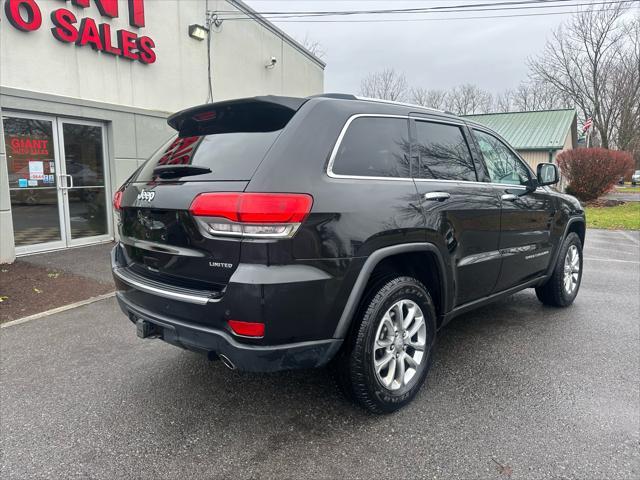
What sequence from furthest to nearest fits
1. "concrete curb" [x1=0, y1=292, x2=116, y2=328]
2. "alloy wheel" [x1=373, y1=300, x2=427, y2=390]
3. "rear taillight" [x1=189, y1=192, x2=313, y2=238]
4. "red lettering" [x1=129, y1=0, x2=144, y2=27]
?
1. "red lettering" [x1=129, y1=0, x2=144, y2=27]
2. "concrete curb" [x1=0, y1=292, x2=116, y2=328]
3. "alloy wheel" [x1=373, y1=300, x2=427, y2=390]
4. "rear taillight" [x1=189, y1=192, x2=313, y2=238]

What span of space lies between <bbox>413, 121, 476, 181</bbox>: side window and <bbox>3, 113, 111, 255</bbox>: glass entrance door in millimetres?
6657

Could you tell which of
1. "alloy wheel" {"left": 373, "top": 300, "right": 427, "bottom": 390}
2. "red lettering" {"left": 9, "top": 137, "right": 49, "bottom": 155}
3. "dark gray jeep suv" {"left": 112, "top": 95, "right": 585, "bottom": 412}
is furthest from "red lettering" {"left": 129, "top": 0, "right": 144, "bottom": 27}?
"alloy wheel" {"left": 373, "top": 300, "right": 427, "bottom": 390}

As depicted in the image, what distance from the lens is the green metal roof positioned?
25.8 m

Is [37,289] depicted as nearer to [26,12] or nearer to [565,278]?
[26,12]

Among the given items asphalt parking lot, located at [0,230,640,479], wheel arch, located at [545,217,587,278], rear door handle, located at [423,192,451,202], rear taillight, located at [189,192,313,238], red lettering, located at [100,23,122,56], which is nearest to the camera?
rear taillight, located at [189,192,313,238]

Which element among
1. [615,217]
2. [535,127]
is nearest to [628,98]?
[535,127]

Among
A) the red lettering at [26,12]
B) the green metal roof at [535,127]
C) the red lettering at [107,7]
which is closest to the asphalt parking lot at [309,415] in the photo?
the red lettering at [26,12]

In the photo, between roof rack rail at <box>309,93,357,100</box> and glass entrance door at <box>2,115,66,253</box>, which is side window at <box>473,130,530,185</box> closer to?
roof rack rail at <box>309,93,357,100</box>

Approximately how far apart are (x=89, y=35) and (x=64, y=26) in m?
0.46

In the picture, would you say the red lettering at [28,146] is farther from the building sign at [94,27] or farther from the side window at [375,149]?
the side window at [375,149]

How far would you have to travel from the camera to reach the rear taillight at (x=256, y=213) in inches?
85.6

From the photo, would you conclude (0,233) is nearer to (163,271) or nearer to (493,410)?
(163,271)

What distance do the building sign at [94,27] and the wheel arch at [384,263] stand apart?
706 cm

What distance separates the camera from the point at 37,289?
5504 millimetres
